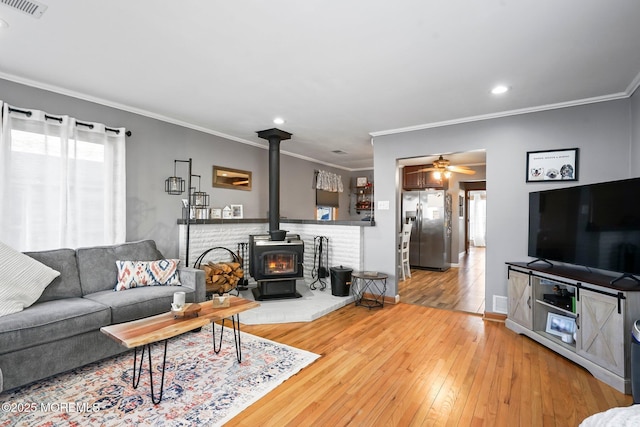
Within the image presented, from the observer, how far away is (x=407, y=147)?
14.4 ft

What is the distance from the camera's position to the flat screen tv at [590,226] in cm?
243

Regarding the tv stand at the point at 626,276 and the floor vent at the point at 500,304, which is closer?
the tv stand at the point at 626,276

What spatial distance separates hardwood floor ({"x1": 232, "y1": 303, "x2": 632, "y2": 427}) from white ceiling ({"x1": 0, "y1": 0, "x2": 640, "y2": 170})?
2.50 meters

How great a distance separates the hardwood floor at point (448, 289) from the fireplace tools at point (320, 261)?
126 centimetres

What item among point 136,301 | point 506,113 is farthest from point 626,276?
point 136,301

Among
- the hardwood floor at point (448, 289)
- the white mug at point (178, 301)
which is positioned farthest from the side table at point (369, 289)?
the white mug at point (178, 301)

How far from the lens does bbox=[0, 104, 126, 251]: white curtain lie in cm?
289

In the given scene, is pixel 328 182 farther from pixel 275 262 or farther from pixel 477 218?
pixel 477 218

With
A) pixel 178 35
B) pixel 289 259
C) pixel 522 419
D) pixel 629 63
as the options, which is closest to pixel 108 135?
pixel 178 35

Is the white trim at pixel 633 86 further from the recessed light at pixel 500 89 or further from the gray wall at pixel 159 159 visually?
the gray wall at pixel 159 159

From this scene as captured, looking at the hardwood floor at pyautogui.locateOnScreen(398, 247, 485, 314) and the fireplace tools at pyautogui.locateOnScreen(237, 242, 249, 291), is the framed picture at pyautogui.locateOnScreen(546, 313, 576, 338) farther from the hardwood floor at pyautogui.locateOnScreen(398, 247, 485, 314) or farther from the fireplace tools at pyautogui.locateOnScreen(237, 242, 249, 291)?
the fireplace tools at pyautogui.locateOnScreen(237, 242, 249, 291)

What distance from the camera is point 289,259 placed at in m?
4.43

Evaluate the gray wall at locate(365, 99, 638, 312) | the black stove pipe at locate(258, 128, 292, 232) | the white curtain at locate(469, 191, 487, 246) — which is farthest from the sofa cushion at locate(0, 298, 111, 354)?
the white curtain at locate(469, 191, 487, 246)

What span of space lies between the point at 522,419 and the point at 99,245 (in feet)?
13.5
